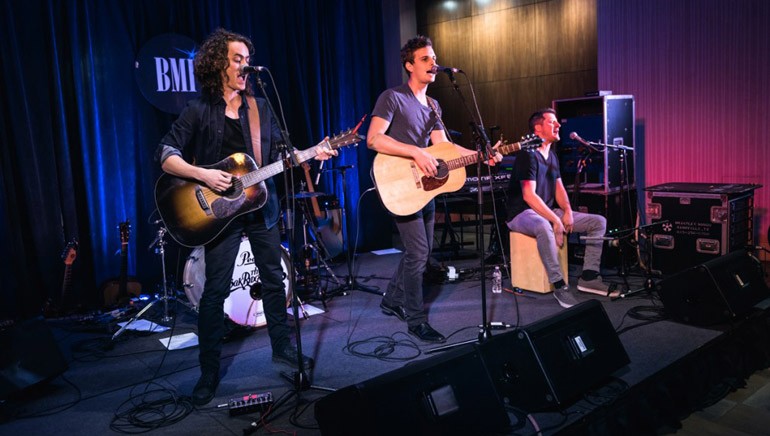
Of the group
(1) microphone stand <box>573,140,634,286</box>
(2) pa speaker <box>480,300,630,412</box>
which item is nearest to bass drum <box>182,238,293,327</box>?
(2) pa speaker <box>480,300,630,412</box>

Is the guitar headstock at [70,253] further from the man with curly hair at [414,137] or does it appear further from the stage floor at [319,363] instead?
the man with curly hair at [414,137]

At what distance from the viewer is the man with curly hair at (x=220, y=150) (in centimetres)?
349

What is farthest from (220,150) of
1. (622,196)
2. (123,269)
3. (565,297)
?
(622,196)

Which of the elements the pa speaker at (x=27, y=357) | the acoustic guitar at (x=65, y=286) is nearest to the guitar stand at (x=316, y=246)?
the acoustic guitar at (x=65, y=286)

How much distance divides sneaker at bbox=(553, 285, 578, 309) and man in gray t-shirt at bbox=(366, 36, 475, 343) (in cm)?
136

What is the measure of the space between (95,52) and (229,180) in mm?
3585

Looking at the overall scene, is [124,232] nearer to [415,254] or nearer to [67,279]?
[67,279]

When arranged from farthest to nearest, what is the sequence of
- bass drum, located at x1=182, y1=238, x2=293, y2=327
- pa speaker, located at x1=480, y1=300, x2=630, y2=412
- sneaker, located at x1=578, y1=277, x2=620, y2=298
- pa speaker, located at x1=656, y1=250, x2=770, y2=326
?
1. sneaker, located at x1=578, y1=277, x2=620, y2=298
2. bass drum, located at x1=182, y1=238, x2=293, y2=327
3. pa speaker, located at x1=656, y1=250, x2=770, y2=326
4. pa speaker, located at x1=480, y1=300, x2=630, y2=412

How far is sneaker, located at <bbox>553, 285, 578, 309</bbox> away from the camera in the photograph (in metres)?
5.14

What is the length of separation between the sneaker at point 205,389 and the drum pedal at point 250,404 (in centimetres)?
20

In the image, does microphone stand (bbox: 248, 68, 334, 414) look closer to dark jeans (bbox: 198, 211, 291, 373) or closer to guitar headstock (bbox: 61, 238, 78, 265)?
dark jeans (bbox: 198, 211, 291, 373)

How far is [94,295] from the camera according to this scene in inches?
244

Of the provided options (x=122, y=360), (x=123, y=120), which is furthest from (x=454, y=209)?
(x=122, y=360)

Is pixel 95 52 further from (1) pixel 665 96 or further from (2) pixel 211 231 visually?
(1) pixel 665 96
